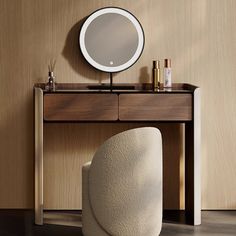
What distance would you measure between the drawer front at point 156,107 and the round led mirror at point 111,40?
1.53 feet

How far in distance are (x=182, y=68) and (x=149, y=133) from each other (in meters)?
1.17

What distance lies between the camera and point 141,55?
15.4ft

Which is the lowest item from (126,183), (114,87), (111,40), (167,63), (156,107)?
(126,183)

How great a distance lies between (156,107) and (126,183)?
0.80 m

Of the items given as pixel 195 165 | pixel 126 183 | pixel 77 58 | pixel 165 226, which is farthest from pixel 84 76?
pixel 126 183

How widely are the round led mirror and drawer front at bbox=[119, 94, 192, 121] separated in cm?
47

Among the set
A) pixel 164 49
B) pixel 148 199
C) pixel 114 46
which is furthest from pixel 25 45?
pixel 148 199

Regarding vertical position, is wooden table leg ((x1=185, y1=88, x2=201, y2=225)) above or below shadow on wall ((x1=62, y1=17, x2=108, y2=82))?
below

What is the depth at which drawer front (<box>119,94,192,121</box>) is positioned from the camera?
4.24m

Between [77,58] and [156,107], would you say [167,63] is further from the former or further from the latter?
[77,58]

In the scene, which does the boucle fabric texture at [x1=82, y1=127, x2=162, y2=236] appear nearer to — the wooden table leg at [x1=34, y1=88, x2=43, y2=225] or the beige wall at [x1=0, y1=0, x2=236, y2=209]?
the wooden table leg at [x1=34, y1=88, x2=43, y2=225]

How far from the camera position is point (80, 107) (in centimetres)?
425

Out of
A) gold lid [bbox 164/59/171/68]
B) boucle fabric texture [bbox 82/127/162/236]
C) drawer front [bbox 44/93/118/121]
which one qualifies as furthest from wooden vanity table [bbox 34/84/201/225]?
boucle fabric texture [bbox 82/127/162/236]

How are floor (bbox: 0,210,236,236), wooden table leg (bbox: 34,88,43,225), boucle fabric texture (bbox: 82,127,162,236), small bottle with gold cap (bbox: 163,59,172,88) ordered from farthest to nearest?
small bottle with gold cap (bbox: 163,59,172,88) → wooden table leg (bbox: 34,88,43,225) → floor (bbox: 0,210,236,236) → boucle fabric texture (bbox: 82,127,162,236)
